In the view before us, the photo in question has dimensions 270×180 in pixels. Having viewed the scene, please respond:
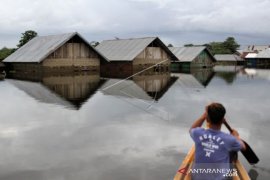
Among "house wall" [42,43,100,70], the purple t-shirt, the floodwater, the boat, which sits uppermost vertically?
"house wall" [42,43,100,70]

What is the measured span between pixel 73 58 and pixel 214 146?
127 ft

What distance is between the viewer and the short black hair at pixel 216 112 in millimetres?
4797

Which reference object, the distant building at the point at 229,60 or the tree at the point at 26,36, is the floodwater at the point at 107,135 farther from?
the distant building at the point at 229,60

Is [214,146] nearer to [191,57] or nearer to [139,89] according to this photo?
[139,89]

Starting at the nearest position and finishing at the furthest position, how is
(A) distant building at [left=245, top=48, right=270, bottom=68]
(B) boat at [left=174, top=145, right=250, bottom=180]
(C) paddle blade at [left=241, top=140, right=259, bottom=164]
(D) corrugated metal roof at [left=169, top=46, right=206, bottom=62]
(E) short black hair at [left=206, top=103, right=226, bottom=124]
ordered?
(E) short black hair at [left=206, top=103, right=226, bottom=124], (B) boat at [left=174, top=145, right=250, bottom=180], (C) paddle blade at [left=241, top=140, right=259, bottom=164], (D) corrugated metal roof at [left=169, top=46, right=206, bottom=62], (A) distant building at [left=245, top=48, right=270, bottom=68]

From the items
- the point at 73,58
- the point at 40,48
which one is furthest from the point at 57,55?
the point at 40,48

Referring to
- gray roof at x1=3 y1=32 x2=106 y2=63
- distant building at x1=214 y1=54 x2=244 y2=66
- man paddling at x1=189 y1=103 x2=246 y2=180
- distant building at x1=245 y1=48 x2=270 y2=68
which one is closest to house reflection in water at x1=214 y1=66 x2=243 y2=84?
gray roof at x1=3 y1=32 x2=106 y2=63

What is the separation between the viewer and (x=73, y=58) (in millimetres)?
42250

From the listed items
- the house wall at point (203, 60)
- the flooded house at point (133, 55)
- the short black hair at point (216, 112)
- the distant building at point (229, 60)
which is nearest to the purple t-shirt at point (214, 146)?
the short black hair at point (216, 112)

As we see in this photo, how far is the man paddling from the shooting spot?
15.9 feet

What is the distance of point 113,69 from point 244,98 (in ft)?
102

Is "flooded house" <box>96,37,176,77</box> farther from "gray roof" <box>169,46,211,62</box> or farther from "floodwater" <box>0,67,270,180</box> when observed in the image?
"floodwater" <box>0,67,270,180</box>

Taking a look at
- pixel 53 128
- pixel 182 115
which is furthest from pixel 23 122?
pixel 182 115

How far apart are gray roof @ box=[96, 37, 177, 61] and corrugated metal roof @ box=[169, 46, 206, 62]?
1006 cm
